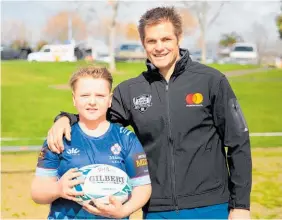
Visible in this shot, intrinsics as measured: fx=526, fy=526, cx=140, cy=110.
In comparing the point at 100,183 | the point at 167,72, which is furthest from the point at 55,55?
the point at 100,183

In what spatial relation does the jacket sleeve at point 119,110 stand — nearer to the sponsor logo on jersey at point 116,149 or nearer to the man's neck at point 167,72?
the man's neck at point 167,72

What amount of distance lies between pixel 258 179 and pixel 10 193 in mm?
4260

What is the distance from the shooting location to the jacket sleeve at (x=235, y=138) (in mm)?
3531

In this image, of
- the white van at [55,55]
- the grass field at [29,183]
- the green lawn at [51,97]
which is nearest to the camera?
the grass field at [29,183]

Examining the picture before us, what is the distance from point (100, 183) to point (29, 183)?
6.22 m

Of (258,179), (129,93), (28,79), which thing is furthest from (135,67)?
(129,93)

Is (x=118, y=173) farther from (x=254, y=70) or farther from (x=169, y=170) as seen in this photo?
(x=254, y=70)

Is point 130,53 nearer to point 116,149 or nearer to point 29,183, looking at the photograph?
point 29,183

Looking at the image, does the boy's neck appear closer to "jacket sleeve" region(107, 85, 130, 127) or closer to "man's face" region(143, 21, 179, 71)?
"jacket sleeve" region(107, 85, 130, 127)

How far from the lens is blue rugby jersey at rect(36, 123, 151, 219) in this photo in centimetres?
321

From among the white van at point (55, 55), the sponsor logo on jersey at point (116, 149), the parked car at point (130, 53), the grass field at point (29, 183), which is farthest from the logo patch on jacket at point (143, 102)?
the parked car at point (130, 53)

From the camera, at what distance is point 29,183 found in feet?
29.9

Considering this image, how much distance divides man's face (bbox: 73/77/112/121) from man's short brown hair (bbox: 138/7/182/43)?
0.56m

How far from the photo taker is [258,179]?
30.5 feet
